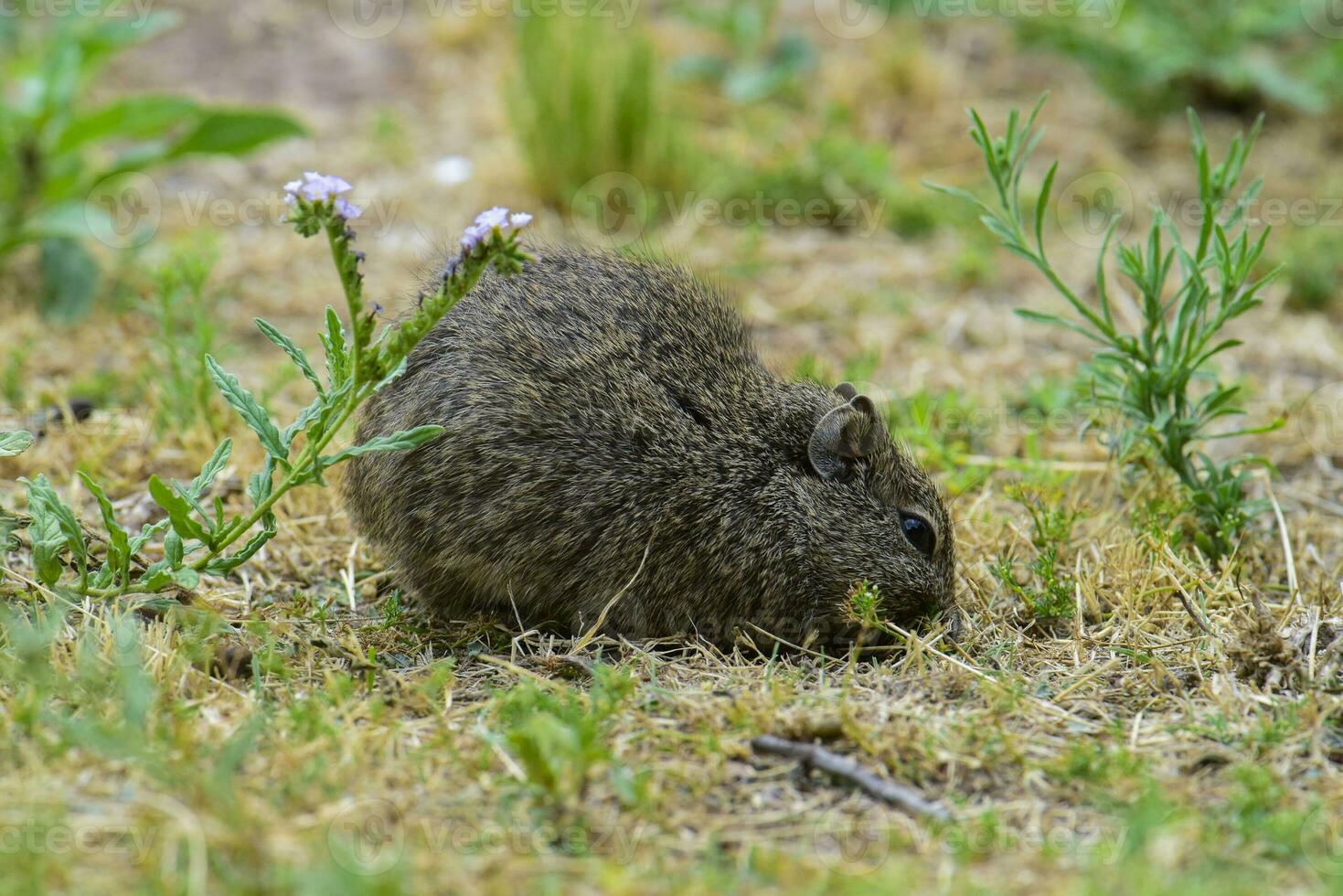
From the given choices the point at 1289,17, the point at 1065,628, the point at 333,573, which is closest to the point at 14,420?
the point at 333,573

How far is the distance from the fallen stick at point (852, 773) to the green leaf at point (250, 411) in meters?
1.54

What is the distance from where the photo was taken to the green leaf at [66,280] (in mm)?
6398

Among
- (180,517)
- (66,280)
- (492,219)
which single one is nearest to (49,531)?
(180,517)

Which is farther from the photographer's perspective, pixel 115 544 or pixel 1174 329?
pixel 1174 329

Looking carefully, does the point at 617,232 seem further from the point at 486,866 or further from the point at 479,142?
the point at 486,866

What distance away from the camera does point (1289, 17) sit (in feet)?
32.0

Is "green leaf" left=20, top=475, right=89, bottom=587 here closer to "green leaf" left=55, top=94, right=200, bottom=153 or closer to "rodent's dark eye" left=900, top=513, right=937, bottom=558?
"rodent's dark eye" left=900, top=513, right=937, bottom=558

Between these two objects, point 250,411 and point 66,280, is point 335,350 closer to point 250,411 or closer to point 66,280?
point 250,411

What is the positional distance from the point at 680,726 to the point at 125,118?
481 centimetres

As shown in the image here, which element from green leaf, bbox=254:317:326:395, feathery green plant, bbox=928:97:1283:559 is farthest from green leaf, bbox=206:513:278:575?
feathery green plant, bbox=928:97:1283:559

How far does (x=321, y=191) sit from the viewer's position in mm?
3258

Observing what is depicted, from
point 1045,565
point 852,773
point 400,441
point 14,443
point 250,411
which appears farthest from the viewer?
point 1045,565

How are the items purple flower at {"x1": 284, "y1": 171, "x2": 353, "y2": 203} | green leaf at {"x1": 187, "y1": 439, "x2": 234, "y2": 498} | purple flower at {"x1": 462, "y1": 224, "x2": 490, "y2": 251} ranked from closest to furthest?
purple flower at {"x1": 284, "y1": 171, "x2": 353, "y2": 203} < purple flower at {"x1": 462, "y1": 224, "x2": 490, "y2": 251} < green leaf at {"x1": 187, "y1": 439, "x2": 234, "y2": 498}

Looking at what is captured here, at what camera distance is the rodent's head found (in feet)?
13.6
